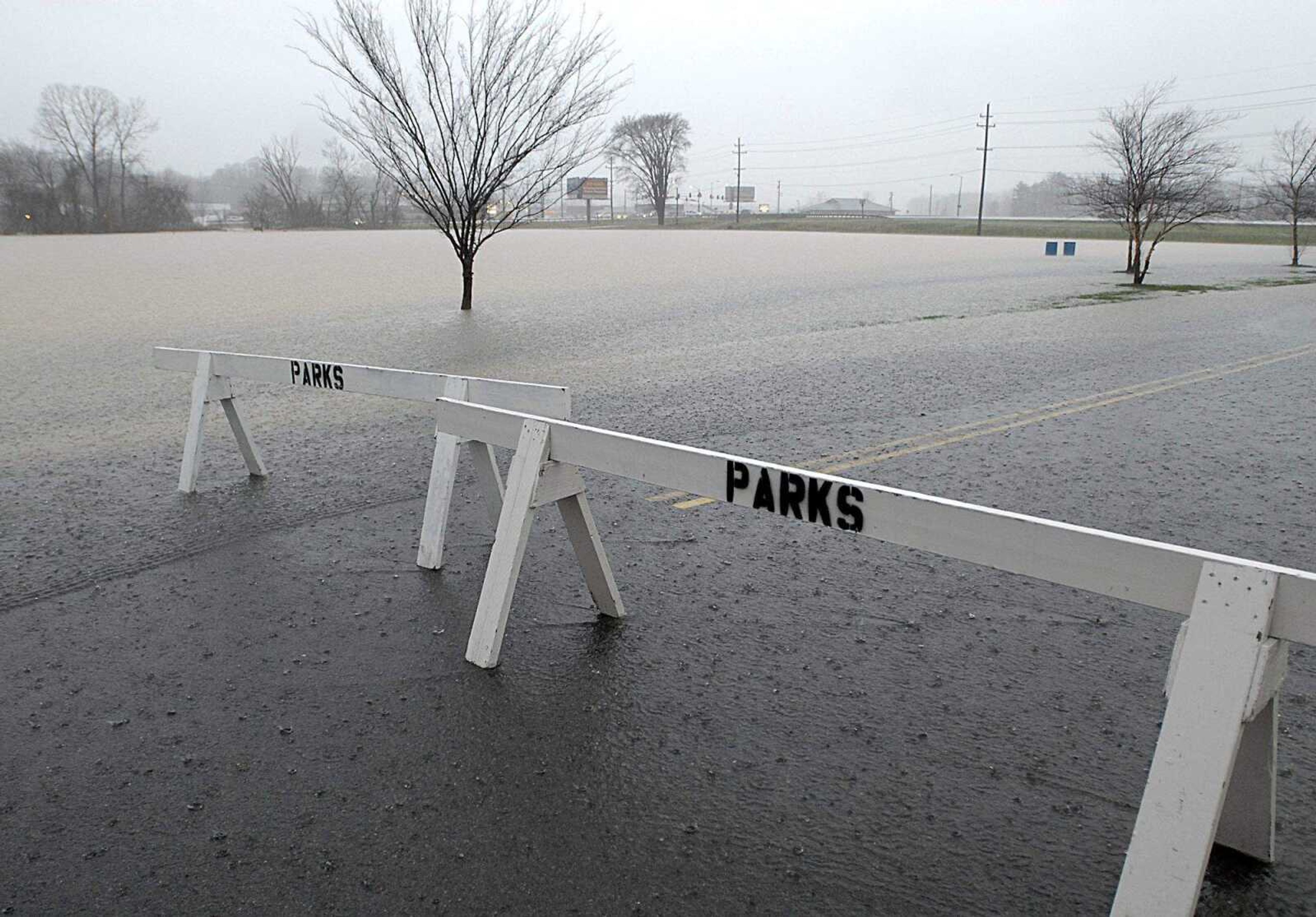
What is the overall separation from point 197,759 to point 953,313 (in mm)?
17800

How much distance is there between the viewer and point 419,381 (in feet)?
17.8

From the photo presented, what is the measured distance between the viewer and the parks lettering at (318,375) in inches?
225

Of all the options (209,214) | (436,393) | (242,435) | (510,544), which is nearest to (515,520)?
(510,544)

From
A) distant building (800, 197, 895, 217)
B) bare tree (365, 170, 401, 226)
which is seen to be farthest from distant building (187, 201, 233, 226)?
distant building (800, 197, 895, 217)

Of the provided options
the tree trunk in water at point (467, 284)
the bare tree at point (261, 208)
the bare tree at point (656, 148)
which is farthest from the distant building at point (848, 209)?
the tree trunk in water at point (467, 284)

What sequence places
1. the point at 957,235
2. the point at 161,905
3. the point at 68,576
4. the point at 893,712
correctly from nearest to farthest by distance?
the point at 161,905 < the point at 893,712 < the point at 68,576 < the point at 957,235

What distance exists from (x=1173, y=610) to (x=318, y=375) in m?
4.78

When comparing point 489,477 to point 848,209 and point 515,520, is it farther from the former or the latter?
point 848,209

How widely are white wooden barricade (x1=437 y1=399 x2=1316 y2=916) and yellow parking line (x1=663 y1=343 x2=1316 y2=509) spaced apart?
330cm

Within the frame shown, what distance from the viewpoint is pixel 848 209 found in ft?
534

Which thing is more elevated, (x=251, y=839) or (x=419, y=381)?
(x=419, y=381)

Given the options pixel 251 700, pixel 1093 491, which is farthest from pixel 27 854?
pixel 1093 491

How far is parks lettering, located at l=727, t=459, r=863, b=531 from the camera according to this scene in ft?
10.1

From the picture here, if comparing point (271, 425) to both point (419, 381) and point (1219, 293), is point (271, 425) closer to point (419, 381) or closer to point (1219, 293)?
point (419, 381)
